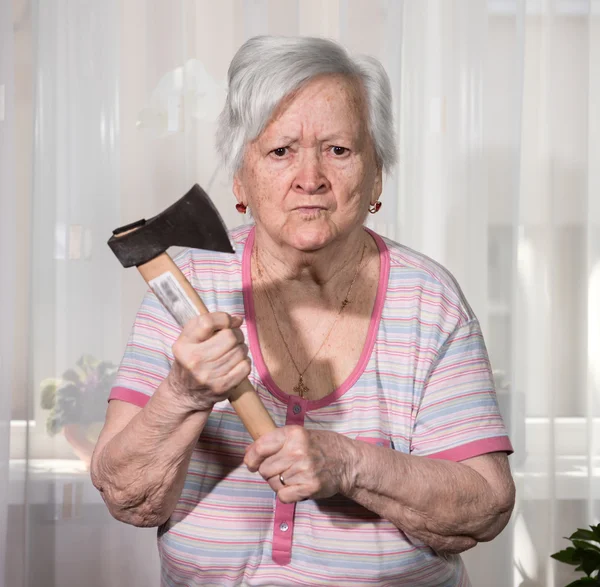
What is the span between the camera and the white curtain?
249 centimetres

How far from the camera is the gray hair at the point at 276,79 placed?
3.93 ft

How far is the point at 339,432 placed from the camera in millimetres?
1224

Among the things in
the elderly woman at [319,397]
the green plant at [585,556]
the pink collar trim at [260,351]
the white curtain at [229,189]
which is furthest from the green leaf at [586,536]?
the pink collar trim at [260,351]

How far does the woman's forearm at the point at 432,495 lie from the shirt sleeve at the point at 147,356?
1.05ft

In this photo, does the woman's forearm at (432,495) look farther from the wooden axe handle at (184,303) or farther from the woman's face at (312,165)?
the woman's face at (312,165)

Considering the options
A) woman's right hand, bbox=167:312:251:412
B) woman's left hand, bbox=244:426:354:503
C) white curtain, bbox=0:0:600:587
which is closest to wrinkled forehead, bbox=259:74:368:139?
woman's right hand, bbox=167:312:251:412

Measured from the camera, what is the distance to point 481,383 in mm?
1251

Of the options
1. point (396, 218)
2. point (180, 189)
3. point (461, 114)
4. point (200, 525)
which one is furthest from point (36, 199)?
point (200, 525)

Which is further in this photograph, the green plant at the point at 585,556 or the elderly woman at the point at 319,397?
the green plant at the point at 585,556

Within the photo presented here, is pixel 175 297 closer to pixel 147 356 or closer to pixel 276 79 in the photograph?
pixel 147 356

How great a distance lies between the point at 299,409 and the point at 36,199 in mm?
1545

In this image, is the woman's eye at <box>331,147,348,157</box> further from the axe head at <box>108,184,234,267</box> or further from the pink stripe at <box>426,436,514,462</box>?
the pink stripe at <box>426,436,514,462</box>

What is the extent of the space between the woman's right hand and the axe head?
0.11 m

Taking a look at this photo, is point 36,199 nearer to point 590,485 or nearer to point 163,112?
point 163,112
